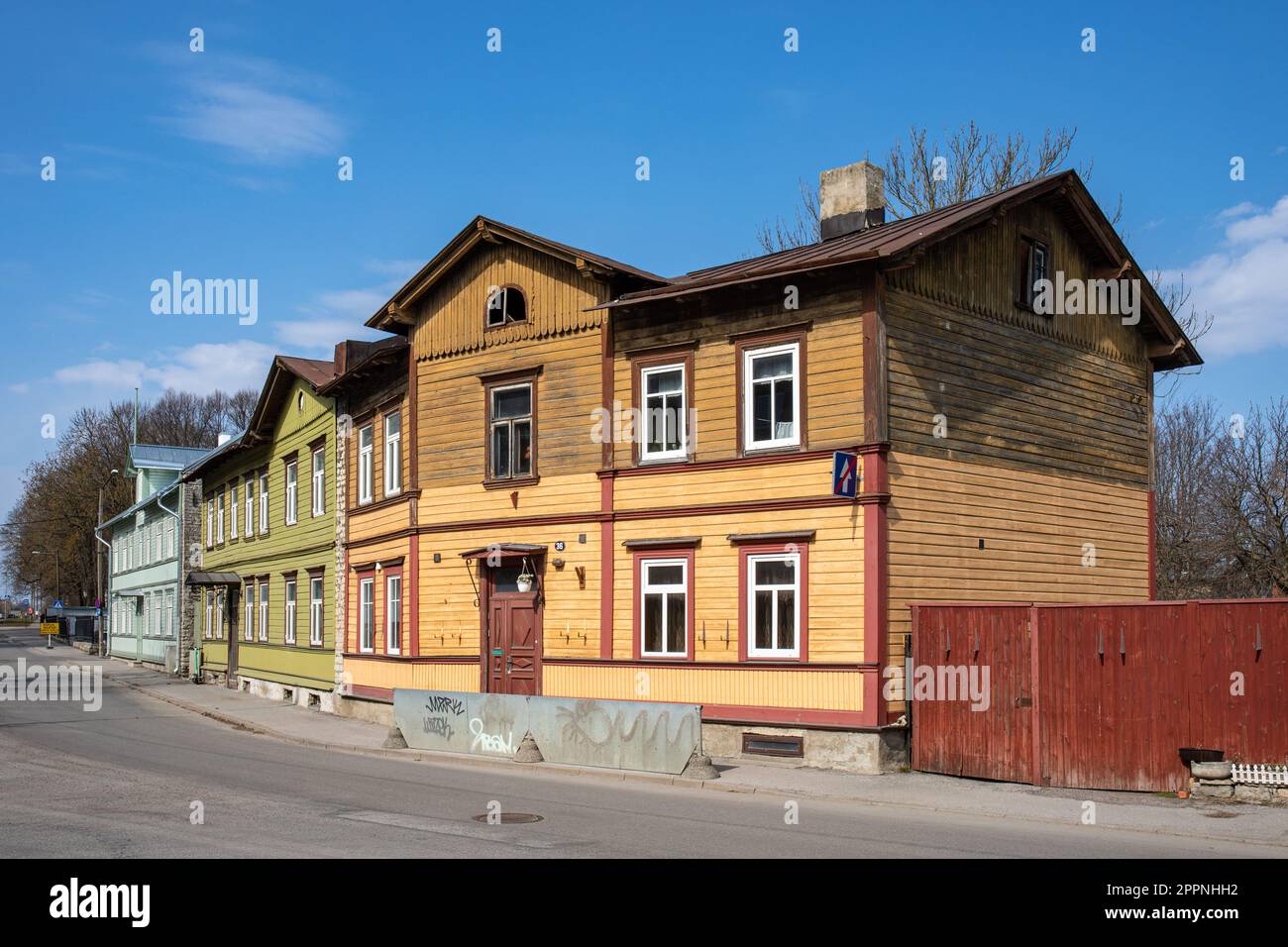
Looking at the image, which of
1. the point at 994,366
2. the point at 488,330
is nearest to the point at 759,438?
the point at 994,366

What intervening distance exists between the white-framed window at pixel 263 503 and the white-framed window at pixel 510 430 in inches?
646

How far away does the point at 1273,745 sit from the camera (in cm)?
1395

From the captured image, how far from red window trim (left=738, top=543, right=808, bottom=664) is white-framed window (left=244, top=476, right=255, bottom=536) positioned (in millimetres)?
23465

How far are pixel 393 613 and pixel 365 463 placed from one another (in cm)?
420

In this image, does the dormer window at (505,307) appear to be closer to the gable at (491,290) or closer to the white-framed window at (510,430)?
the gable at (491,290)

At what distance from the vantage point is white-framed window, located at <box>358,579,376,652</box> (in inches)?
1066

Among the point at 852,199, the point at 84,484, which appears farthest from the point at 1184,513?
the point at 84,484

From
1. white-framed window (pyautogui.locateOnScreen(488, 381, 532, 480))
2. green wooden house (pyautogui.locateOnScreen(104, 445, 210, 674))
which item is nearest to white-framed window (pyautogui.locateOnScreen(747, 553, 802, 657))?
white-framed window (pyautogui.locateOnScreen(488, 381, 532, 480))

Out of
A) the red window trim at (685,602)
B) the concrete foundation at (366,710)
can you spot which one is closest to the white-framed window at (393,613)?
the concrete foundation at (366,710)

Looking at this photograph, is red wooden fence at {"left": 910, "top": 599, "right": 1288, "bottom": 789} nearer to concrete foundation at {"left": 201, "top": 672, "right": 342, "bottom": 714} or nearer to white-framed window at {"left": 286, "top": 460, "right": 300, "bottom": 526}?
concrete foundation at {"left": 201, "top": 672, "right": 342, "bottom": 714}

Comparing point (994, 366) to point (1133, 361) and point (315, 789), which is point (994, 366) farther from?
point (315, 789)

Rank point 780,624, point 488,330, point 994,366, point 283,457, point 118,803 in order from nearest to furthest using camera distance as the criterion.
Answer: point 118,803, point 780,624, point 994,366, point 488,330, point 283,457

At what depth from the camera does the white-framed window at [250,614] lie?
124 ft

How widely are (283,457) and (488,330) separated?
14208mm
